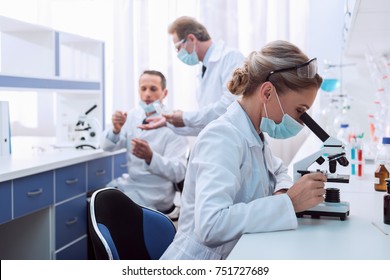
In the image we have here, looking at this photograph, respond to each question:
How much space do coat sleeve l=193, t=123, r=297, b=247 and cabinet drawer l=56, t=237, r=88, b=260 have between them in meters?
1.57

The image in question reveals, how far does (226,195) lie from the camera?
114 cm

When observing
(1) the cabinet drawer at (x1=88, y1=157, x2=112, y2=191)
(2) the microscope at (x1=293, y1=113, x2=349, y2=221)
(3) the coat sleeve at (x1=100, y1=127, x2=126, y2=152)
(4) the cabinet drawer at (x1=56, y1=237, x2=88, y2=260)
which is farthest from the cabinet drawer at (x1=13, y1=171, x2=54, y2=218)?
(2) the microscope at (x1=293, y1=113, x2=349, y2=221)

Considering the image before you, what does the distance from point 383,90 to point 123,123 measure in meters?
1.49

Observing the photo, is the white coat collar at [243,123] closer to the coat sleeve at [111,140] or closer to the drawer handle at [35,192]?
the drawer handle at [35,192]

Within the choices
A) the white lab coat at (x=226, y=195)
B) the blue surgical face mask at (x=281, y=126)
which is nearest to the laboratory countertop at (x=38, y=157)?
the white lab coat at (x=226, y=195)

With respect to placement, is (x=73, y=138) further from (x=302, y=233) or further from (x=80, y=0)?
(x=302, y=233)

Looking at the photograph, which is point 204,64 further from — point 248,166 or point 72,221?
point 248,166

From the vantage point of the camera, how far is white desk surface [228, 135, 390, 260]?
0.99 m

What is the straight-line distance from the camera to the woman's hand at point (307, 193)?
120 centimetres

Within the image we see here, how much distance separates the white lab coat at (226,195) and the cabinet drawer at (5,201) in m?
1.03

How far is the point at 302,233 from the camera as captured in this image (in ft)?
3.77

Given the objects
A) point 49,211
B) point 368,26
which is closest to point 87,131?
point 49,211

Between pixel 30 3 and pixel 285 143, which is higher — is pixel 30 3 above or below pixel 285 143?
Answer: above
